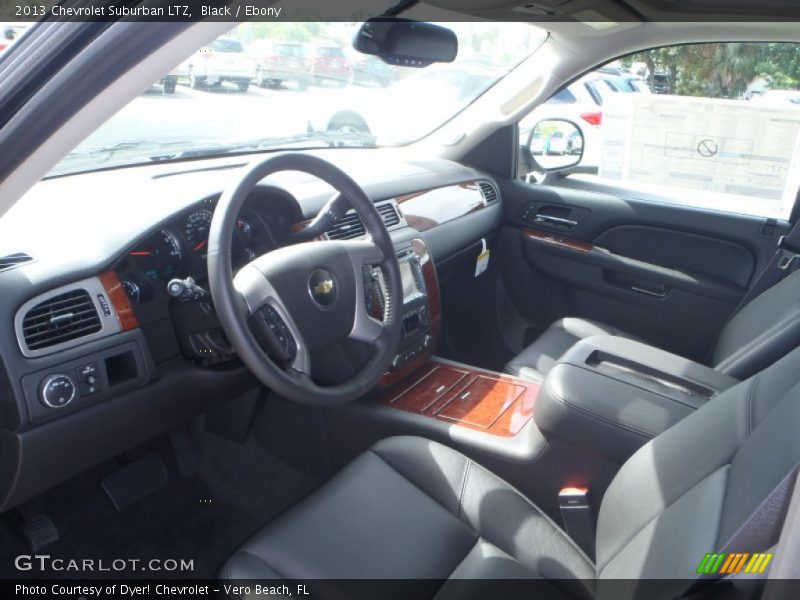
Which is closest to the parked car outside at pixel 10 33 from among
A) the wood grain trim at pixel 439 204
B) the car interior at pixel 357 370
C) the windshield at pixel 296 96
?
the car interior at pixel 357 370

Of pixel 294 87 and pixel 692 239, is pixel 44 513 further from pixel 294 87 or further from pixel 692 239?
pixel 692 239

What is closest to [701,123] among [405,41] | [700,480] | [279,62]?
[405,41]

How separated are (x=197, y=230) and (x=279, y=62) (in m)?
0.76

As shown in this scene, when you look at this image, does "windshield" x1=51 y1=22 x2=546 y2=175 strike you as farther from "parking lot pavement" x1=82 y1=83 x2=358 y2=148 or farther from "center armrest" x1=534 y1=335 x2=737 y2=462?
"center armrest" x1=534 y1=335 x2=737 y2=462

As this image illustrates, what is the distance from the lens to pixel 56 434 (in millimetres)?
1643

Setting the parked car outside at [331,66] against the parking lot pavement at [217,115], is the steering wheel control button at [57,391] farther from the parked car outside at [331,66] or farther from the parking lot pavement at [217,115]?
the parked car outside at [331,66]

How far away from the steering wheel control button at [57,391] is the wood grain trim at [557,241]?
6.91 feet

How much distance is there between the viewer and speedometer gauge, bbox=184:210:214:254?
1.85 m

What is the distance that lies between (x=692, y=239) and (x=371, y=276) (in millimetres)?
1557

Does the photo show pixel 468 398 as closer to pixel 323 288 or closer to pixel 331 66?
pixel 323 288

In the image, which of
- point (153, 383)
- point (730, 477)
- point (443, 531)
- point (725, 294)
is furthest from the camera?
point (725, 294)

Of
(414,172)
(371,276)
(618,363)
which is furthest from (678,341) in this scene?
(371,276)

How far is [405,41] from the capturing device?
177 cm

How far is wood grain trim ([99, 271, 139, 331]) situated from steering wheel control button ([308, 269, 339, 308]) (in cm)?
45
